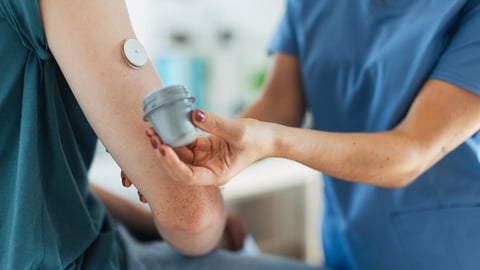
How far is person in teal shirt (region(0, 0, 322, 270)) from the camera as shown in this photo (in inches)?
22.4

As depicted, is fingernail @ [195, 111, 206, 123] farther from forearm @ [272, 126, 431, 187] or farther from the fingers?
forearm @ [272, 126, 431, 187]

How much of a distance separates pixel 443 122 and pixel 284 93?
47 cm

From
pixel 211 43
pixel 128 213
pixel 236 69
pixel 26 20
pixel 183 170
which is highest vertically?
pixel 26 20

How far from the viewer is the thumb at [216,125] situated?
20.2 inches

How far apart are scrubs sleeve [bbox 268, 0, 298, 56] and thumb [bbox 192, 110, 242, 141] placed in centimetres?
62

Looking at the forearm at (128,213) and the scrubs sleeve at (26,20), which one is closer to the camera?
the scrubs sleeve at (26,20)

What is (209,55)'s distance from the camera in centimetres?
229

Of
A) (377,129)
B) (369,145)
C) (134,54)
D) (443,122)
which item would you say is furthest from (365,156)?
(134,54)

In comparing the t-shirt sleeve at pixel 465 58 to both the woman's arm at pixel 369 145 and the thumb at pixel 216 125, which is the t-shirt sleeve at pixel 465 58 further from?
the thumb at pixel 216 125

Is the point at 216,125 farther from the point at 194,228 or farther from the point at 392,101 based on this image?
the point at 392,101

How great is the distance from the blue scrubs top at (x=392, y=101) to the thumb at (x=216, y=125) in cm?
40

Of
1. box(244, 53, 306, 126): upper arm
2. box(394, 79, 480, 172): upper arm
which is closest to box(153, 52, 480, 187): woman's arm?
box(394, 79, 480, 172): upper arm

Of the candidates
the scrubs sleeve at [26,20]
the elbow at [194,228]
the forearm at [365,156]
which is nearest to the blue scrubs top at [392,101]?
the forearm at [365,156]

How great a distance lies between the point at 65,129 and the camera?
65 cm
